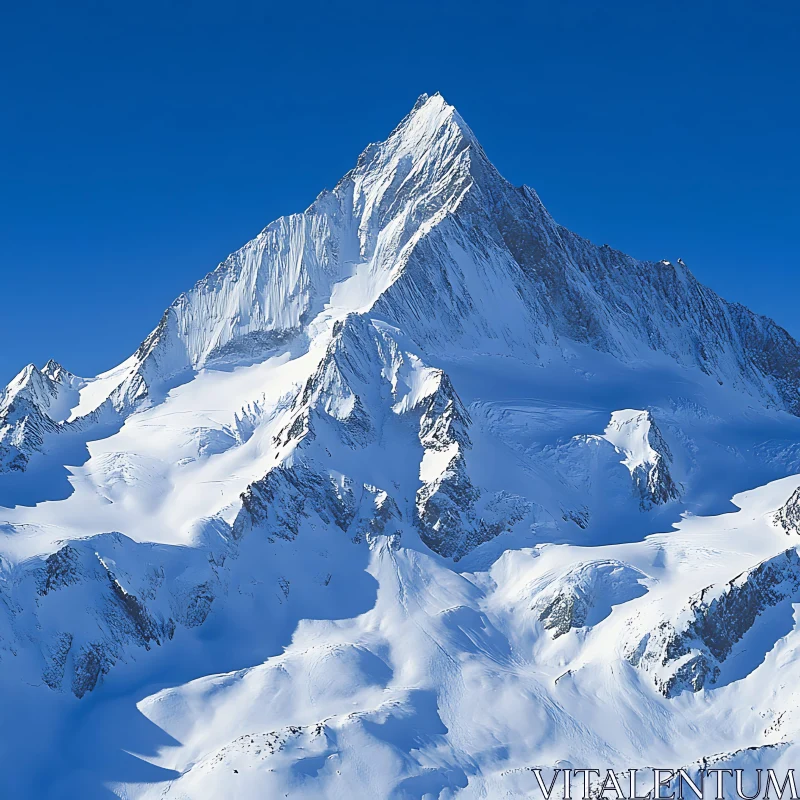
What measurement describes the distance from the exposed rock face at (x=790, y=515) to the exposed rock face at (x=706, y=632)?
21.5 meters

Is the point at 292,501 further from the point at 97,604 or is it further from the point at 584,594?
the point at 584,594

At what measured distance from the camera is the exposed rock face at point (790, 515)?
17625 centimetres

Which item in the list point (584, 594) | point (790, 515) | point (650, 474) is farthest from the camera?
point (650, 474)

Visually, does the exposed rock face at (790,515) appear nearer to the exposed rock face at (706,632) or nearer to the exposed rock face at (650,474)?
the exposed rock face at (650,474)

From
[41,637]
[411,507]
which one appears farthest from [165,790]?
[411,507]

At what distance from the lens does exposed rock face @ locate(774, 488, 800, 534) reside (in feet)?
578

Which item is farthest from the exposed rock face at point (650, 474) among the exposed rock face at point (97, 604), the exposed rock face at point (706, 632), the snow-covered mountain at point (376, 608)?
the exposed rock face at point (97, 604)

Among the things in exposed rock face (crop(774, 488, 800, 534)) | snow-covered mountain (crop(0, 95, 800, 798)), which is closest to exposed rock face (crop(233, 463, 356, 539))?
snow-covered mountain (crop(0, 95, 800, 798))

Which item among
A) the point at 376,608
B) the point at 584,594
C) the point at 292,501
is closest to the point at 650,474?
the point at 584,594

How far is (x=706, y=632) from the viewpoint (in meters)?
154

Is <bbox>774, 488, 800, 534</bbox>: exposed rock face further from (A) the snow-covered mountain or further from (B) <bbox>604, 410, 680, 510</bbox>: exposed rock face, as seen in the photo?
(B) <bbox>604, 410, 680, 510</bbox>: exposed rock face

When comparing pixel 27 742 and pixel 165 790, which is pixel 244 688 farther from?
pixel 27 742

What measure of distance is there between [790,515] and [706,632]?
118 ft

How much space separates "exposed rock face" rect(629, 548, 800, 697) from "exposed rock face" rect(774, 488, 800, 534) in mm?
21481
